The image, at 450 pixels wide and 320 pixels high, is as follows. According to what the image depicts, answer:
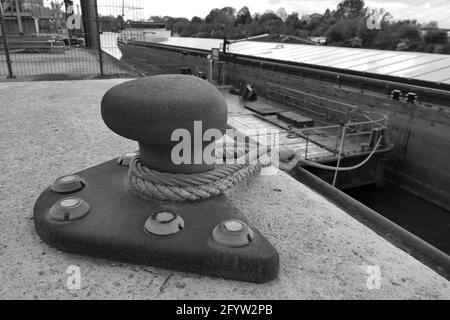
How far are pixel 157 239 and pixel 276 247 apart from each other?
2.28 feet

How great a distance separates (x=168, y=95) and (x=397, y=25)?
46.6 meters

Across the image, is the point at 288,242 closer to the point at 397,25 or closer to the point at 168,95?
the point at 168,95

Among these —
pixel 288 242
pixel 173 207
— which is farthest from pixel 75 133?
pixel 288 242

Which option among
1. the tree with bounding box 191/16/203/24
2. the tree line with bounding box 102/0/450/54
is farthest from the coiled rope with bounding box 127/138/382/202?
the tree with bounding box 191/16/203/24

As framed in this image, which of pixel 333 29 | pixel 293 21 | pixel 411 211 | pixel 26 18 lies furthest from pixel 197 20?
pixel 411 211

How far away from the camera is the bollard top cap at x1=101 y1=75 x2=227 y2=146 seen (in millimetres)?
2033

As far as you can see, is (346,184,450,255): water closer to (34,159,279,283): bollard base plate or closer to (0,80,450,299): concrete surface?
(0,80,450,299): concrete surface

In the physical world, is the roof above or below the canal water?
above

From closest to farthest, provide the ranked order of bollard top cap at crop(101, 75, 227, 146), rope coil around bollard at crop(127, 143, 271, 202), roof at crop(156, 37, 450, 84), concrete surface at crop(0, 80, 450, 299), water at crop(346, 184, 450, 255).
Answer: concrete surface at crop(0, 80, 450, 299)
bollard top cap at crop(101, 75, 227, 146)
rope coil around bollard at crop(127, 143, 271, 202)
water at crop(346, 184, 450, 255)
roof at crop(156, 37, 450, 84)

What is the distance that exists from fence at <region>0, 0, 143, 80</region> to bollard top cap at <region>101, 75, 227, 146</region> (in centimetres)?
688

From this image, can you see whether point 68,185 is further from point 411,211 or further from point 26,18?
point 26,18

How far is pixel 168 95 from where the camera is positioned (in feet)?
6.75

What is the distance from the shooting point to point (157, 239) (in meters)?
1.89

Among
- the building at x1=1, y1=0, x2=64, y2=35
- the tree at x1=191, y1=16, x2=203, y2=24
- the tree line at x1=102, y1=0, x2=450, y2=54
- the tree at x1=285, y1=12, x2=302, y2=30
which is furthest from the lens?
the tree at x1=191, y1=16, x2=203, y2=24
